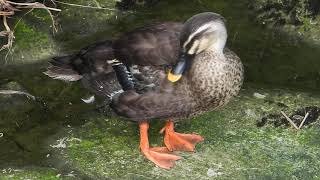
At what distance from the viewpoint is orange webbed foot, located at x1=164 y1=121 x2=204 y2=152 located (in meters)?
4.83

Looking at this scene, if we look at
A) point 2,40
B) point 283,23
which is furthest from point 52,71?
point 283,23

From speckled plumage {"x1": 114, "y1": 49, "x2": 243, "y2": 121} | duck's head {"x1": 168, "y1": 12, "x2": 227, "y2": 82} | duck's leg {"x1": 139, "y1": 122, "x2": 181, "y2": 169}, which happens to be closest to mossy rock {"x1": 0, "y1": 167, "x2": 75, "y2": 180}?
duck's leg {"x1": 139, "y1": 122, "x2": 181, "y2": 169}

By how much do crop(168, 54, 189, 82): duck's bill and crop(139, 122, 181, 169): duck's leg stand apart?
598 millimetres

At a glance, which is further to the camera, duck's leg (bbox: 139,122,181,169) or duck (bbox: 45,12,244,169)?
duck's leg (bbox: 139,122,181,169)

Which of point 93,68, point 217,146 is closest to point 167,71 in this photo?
point 93,68

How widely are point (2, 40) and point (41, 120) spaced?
1188 millimetres

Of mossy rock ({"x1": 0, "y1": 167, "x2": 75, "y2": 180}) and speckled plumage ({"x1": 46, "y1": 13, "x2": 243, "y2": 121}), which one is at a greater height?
speckled plumage ({"x1": 46, "y1": 13, "x2": 243, "y2": 121})

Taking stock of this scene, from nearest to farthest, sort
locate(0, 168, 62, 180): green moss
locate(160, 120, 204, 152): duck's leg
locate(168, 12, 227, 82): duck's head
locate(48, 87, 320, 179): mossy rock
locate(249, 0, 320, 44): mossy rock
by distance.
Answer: locate(168, 12, 227, 82): duck's head, locate(0, 168, 62, 180): green moss, locate(48, 87, 320, 179): mossy rock, locate(160, 120, 204, 152): duck's leg, locate(249, 0, 320, 44): mossy rock

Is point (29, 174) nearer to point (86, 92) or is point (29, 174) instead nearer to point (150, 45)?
point (86, 92)

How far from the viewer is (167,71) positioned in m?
4.34

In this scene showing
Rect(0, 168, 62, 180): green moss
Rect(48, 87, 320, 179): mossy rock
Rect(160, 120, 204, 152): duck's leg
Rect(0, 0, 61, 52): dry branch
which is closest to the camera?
Rect(0, 168, 62, 180): green moss

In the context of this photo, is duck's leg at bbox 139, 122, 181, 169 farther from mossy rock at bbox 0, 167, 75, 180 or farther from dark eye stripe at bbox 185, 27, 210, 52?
dark eye stripe at bbox 185, 27, 210, 52

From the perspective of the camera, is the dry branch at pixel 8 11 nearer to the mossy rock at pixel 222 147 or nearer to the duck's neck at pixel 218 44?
the mossy rock at pixel 222 147

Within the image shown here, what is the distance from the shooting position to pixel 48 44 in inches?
235
